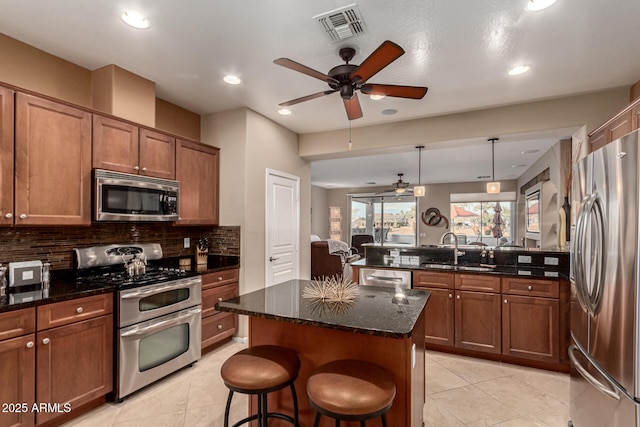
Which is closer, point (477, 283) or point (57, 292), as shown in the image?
point (57, 292)

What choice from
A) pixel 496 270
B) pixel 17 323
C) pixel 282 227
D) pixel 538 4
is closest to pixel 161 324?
pixel 17 323

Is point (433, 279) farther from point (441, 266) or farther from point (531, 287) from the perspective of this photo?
point (531, 287)

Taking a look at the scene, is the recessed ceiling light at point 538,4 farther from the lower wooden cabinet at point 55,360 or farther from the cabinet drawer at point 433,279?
the lower wooden cabinet at point 55,360

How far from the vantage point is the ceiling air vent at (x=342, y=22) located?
6.59 feet

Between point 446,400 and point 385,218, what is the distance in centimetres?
825

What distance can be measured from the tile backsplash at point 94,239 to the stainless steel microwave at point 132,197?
45 cm

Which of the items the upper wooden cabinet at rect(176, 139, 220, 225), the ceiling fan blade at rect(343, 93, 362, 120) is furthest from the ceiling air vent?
the upper wooden cabinet at rect(176, 139, 220, 225)

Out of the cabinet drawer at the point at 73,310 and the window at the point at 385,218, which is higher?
the window at the point at 385,218

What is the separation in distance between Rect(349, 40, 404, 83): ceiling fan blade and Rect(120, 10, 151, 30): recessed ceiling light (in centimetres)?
145

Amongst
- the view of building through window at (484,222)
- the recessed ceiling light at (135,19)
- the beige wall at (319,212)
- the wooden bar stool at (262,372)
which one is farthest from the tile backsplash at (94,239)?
the view of building through window at (484,222)

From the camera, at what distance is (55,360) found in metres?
2.08

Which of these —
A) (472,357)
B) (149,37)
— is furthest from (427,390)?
(149,37)

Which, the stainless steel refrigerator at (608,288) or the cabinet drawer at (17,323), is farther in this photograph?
the cabinet drawer at (17,323)

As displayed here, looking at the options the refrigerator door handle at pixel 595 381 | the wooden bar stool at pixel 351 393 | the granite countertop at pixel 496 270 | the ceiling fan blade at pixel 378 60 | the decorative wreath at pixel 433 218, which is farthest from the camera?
the decorative wreath at pixel 433 218
